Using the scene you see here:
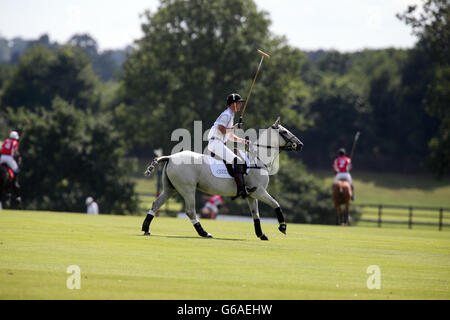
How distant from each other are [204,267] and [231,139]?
5162mm

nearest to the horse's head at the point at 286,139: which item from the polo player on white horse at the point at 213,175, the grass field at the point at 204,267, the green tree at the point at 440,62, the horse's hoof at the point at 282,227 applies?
the polo player on white horse at the point at 213,175

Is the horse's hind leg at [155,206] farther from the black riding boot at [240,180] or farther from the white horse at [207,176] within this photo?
the black riding boot at [240,180]

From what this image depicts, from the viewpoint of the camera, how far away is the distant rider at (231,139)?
16.3m

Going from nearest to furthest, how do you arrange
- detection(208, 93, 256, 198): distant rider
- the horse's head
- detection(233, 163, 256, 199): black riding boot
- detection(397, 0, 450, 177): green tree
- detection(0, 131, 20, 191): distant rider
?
detection(208, 93, 256, 198): distant rider
detection(233, 163, 256, 199): black riding boot
the horse's head
detection(0, 131, 20, 191): distant rider
detection(397, 0, 450, 177): green tree

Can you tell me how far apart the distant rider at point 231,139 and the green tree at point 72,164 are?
36158mm

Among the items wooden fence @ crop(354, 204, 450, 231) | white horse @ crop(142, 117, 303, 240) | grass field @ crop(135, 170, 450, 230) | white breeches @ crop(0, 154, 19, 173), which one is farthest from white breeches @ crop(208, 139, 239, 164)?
grass field @ crop(135, 170, 450, 230)

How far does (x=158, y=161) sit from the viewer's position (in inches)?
651

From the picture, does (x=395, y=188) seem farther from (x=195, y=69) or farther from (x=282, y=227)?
(x=282, y=227)

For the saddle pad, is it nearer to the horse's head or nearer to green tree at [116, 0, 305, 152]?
the horse's head

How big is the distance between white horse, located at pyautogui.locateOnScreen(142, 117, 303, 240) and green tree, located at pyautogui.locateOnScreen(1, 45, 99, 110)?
74.7 meters

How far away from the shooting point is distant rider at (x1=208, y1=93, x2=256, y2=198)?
53.6 feet

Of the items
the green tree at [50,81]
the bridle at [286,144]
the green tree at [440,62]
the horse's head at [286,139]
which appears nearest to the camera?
the bridle at [286,144]
